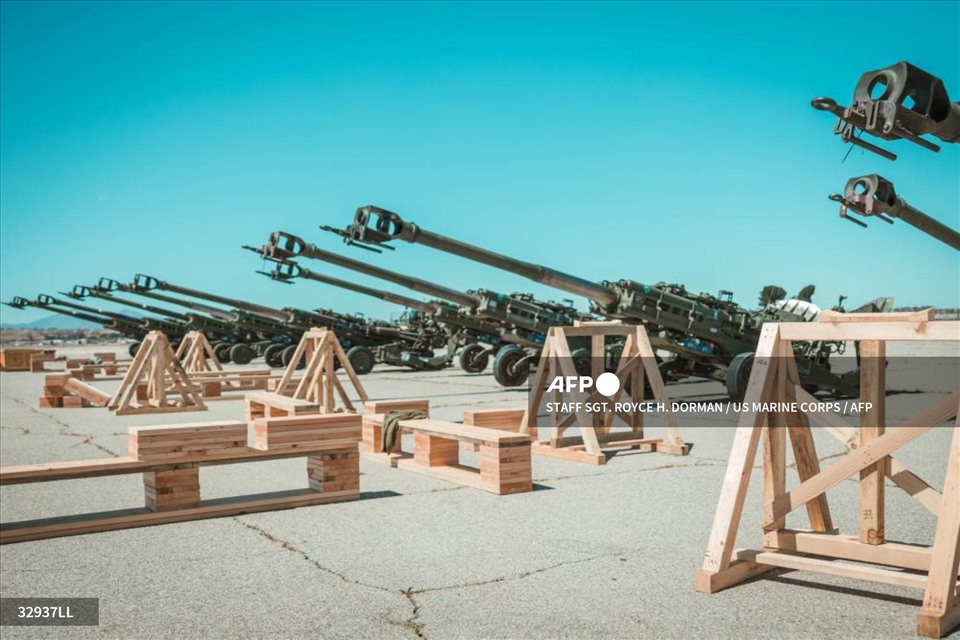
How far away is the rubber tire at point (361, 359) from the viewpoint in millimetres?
25891

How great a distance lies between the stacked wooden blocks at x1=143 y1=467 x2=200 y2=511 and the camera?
6.58 meters

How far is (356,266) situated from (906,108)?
15.0 metres

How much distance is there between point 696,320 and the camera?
1602cm

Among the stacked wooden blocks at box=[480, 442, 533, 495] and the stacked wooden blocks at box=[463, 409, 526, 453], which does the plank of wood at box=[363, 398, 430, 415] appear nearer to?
the stacked wooden blocks at box=[463, 409, 526, 453]

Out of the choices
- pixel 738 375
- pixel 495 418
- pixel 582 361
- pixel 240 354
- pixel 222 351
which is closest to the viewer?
pixel 495 418

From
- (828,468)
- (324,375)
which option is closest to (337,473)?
(828,468)

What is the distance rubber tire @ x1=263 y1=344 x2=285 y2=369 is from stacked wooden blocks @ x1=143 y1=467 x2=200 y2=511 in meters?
24.0

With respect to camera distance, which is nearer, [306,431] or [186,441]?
[186,441]

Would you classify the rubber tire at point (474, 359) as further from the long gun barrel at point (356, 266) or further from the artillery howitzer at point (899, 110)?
the artillery howitzer at point (899, 110)

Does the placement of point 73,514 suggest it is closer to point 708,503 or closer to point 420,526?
point 420,526

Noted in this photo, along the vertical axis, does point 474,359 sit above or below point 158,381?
above

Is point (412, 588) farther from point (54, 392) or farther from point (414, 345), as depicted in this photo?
point (414, 345)

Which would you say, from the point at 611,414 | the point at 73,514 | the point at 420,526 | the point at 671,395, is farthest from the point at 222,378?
the point at 420,526

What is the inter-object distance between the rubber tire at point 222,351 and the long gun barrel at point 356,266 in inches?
651
